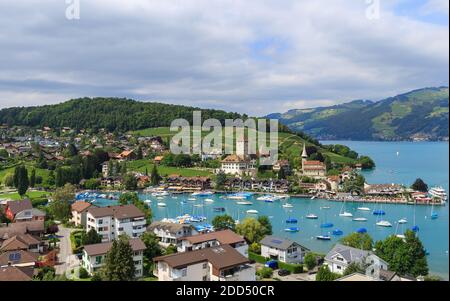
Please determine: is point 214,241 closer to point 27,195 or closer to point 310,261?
point 310,261

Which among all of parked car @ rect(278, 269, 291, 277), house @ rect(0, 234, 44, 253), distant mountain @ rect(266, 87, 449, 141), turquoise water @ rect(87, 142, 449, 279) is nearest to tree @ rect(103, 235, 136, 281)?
house @ rect(0, 234, 44, 253)

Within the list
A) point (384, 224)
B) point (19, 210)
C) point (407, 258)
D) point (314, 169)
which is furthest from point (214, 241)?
point (314, 169)

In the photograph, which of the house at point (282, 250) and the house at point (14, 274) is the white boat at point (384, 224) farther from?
the house at point (14, 274)

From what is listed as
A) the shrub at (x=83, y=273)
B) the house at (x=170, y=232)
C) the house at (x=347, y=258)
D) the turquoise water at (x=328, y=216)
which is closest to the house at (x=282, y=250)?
the house at (x=347, y=258)

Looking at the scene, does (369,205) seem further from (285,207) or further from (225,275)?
(225,275)

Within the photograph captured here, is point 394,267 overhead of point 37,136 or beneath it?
beneath

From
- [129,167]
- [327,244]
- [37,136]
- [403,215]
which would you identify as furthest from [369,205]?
[37,136]
